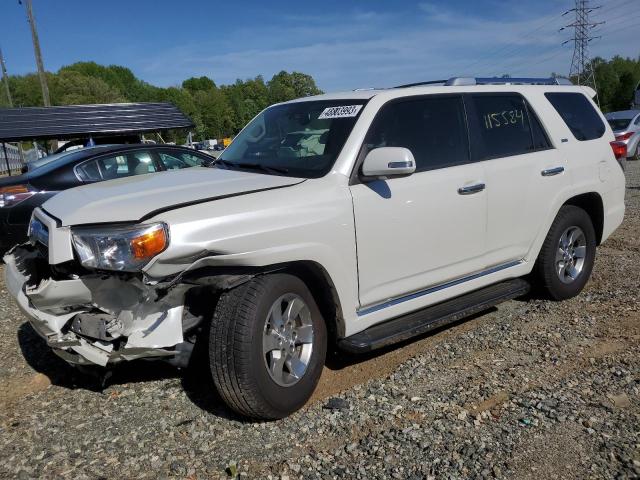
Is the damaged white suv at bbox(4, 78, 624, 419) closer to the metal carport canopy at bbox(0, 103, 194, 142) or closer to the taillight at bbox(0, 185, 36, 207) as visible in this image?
the taillight at bbox(0, 185, 36, 207)

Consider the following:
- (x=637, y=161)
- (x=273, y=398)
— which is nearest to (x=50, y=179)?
(x=273, y=398)

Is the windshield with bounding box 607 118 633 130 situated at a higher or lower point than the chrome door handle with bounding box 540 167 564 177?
lower

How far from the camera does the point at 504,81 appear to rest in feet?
15.8

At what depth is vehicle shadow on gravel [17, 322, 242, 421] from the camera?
343 centimetres

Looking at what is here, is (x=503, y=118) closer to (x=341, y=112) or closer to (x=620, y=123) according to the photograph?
(x=341, y=112)

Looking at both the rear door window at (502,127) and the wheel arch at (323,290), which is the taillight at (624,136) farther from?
the wheel arch at (323,290)

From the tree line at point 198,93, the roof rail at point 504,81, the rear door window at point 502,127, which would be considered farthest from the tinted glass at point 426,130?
the tree line at point 198,93

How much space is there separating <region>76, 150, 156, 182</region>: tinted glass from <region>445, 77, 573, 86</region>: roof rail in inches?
186

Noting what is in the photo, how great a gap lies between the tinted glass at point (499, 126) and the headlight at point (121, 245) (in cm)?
255

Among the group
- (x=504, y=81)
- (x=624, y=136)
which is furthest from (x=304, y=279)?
(x=624, y=136)

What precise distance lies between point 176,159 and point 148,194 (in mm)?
5067

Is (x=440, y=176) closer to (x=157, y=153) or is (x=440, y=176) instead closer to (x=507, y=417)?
(x=507, y=417)

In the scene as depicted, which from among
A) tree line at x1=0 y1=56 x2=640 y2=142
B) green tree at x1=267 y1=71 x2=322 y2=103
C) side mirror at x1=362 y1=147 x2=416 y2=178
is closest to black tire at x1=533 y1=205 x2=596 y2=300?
side mirror at x1=362 y1=147 x2=416 y2=178

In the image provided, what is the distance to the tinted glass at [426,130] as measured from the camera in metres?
3.76
